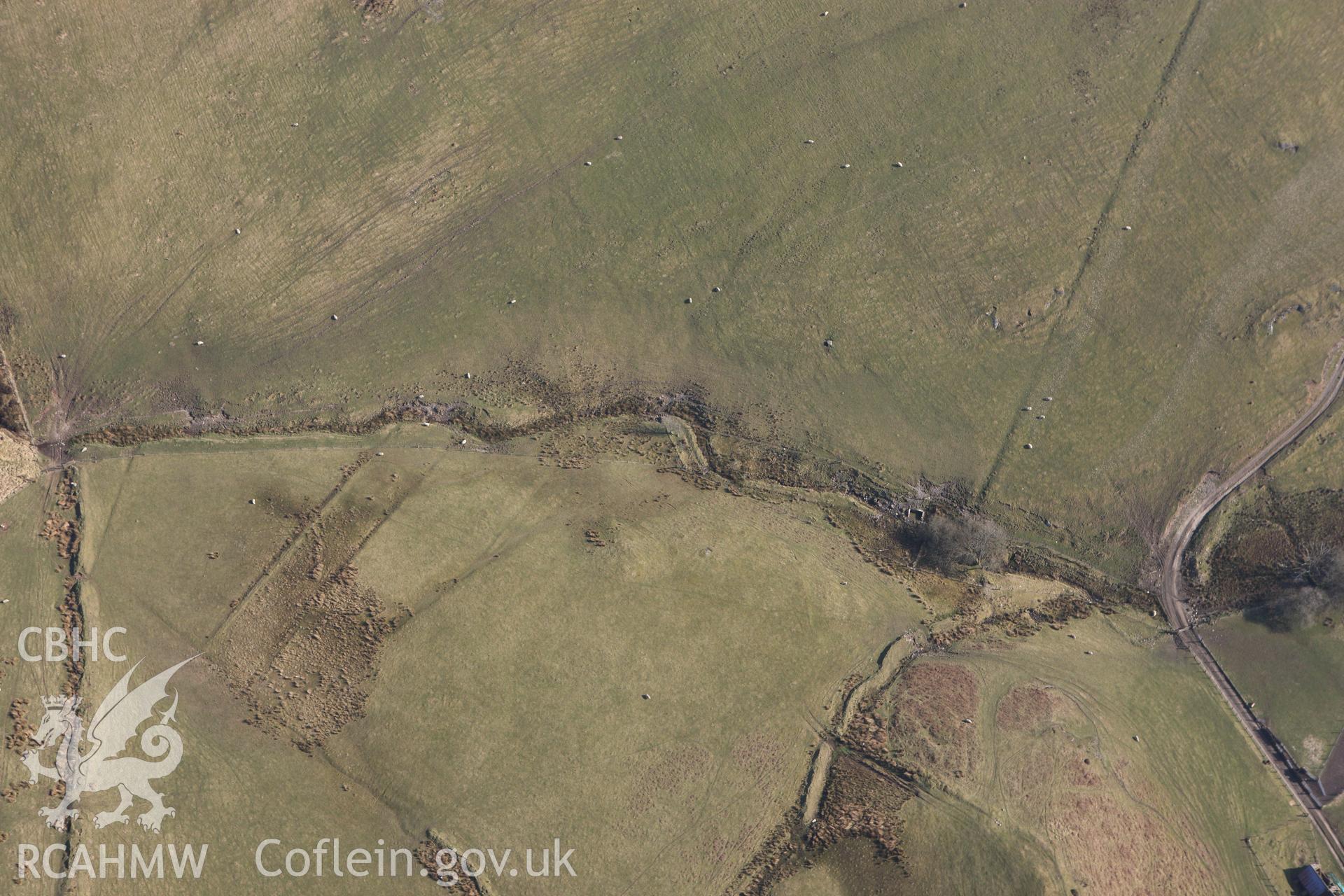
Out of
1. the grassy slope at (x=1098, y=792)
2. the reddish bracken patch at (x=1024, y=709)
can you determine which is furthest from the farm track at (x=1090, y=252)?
the grassy slope at (x=1098, y=792)

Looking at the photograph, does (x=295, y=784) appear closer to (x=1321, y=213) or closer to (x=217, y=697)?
(x=217, y=697)

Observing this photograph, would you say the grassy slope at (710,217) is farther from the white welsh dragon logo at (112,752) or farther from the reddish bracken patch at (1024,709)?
the white welsh dragon logo at (112,752)

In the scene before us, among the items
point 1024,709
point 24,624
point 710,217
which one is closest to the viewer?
point 24,624

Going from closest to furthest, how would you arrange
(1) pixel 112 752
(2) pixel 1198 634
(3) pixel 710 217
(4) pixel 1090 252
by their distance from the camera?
(1) pixel 112 752, (2) pixel 1198 634, (3) pixel 710 217, (4) pixel 1090 252

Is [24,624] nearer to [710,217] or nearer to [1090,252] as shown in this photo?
[710,217]

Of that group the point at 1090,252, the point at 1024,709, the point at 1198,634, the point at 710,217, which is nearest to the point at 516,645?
the point at 710,217

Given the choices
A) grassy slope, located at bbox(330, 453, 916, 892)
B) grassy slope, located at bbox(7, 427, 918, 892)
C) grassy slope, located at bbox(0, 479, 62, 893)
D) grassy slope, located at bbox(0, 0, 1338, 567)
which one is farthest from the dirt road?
grassy slope, located at bbox(0, 479, 62, 893)

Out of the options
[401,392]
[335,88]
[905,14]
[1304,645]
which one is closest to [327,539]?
[401,392]
